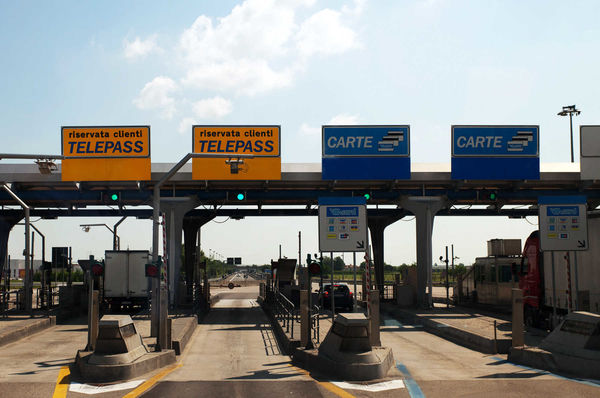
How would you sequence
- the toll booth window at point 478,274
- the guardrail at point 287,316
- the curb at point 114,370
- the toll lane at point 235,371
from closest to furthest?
1. the toll lane at point 235,371
2. the curb at point 114,370
3. the guardrail at point 287,316
4. the toll booth window at point 478,274

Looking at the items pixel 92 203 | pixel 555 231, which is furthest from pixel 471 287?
pixel 92 203

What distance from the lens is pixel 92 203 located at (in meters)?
33.2

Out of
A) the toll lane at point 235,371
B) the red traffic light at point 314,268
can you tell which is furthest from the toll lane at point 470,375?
the red traffic light at point 314,268

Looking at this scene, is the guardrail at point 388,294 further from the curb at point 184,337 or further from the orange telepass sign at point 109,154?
the orange telepass sign at point 109,154

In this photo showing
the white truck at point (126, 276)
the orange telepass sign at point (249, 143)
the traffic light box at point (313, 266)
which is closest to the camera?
the traffic light box at point (313, 266)

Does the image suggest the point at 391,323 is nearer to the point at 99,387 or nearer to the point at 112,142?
the point at 112,142

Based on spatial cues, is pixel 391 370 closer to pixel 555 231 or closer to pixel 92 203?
pixel 555 231

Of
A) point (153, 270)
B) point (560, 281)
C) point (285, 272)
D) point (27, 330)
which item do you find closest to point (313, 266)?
point (153, 270)

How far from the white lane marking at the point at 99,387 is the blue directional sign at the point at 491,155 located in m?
21.1

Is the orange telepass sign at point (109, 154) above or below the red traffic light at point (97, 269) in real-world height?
above

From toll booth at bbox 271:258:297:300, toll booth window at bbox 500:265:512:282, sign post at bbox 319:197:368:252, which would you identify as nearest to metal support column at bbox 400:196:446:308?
toll booth window at bbox 500:265:512:282

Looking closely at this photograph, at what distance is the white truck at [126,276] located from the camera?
3166 cm

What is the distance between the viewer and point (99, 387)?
498 inches

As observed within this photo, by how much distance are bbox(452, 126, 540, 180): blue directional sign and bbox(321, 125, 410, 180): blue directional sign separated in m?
2.56
